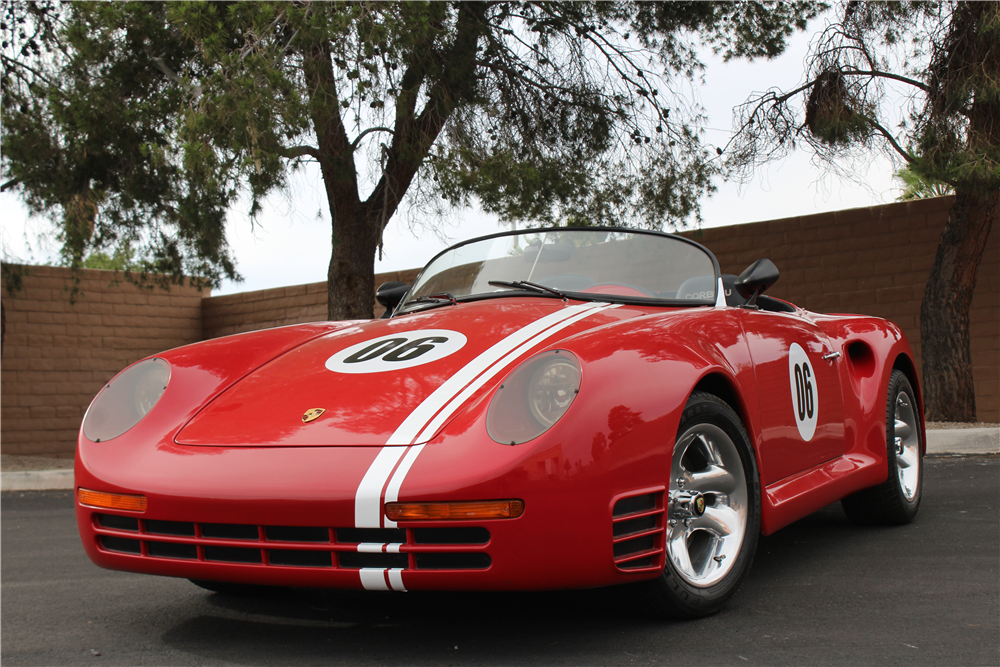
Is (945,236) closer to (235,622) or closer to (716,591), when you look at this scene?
(716,591)

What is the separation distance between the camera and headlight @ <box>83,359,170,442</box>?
270 cm

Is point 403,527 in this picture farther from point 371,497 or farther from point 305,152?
point 305,152

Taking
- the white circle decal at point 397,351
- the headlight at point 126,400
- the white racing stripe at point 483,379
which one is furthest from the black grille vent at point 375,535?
the headlight at point 126,400

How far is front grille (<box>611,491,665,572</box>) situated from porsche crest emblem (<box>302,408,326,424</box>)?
2.94ft

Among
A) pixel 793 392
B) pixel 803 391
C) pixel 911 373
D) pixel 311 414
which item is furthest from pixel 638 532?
pixel 911 373

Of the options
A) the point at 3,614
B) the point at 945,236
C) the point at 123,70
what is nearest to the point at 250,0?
the point at 123,70

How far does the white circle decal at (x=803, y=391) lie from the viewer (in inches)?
124

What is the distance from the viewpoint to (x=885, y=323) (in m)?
4.28

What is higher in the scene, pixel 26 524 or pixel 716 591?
pixel 716 591

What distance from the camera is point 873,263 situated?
31.9ft

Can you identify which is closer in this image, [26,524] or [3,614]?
[3,614]

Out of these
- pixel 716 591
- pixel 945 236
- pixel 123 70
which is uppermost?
pixel 123 70

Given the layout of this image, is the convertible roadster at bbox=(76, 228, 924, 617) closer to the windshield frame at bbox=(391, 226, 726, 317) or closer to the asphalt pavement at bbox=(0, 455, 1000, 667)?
the windshield frame at bbox=(391, 226, 726, 317)

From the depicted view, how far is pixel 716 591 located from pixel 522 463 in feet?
2.76
